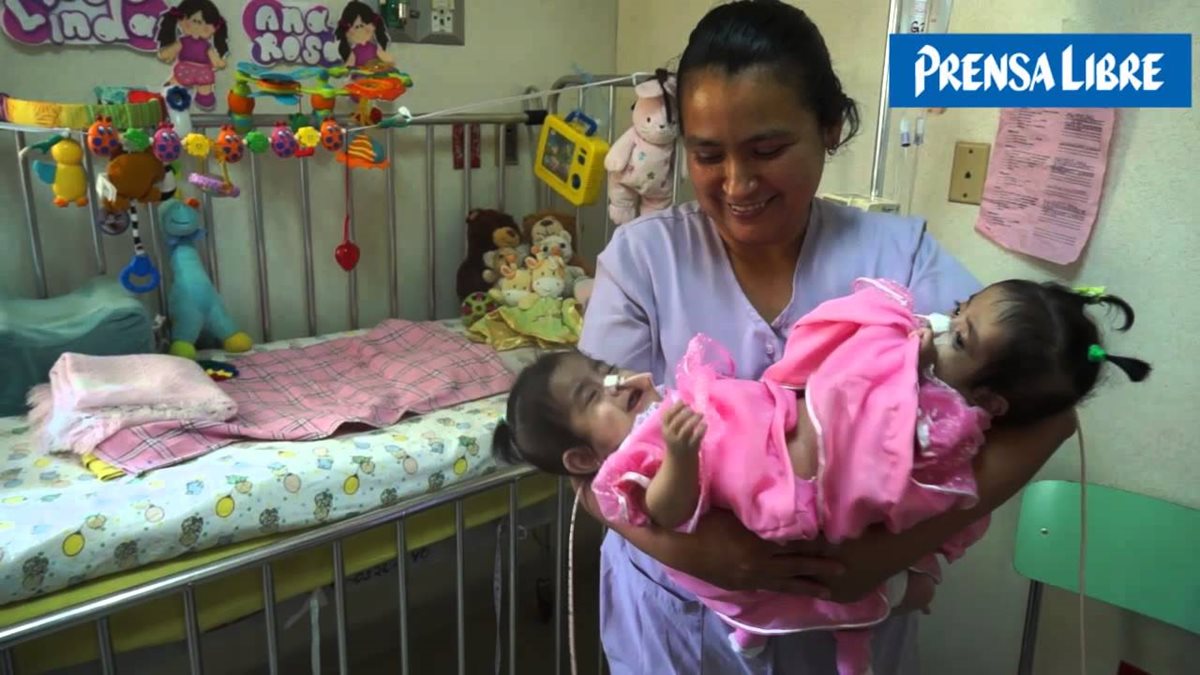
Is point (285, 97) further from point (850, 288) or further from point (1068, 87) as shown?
point (1068, 87)

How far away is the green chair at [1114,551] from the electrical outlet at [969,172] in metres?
0.60

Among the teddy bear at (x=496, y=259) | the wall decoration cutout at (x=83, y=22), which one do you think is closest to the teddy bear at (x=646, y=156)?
the teddy bear at (x=496, y=259)

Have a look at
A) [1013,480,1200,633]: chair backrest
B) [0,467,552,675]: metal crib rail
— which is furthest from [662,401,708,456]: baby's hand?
[1013,480,1200,633]: chair backrest

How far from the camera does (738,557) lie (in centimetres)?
88

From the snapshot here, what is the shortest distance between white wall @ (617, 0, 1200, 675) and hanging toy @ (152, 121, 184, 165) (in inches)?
57.9

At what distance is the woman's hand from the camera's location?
877 mm

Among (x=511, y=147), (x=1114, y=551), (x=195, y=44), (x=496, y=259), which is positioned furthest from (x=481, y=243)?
(x=1114, y=551)

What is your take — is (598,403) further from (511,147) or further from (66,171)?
(511,147)

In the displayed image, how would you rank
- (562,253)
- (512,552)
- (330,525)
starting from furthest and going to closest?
1. (562,253)
2. (512,552)
3. (330,525)

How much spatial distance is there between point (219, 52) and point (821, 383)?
5.67 ft

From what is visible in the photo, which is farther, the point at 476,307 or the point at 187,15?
the point at 476,307

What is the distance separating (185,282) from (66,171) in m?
0.34

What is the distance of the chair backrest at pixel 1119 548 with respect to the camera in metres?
1.54

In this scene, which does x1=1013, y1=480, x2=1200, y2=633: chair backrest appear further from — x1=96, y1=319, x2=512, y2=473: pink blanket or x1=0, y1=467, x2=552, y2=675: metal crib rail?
x1=96, y1=319, x2=512, y2=473: pink blanket
